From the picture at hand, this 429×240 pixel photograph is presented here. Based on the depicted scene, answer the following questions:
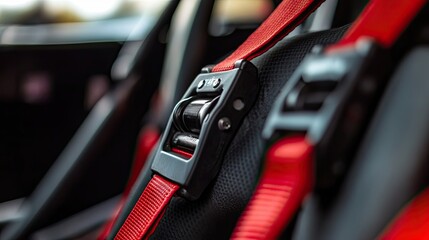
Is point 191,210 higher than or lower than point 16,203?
higher

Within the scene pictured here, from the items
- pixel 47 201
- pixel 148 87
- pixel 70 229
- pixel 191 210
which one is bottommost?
pixel 70 229

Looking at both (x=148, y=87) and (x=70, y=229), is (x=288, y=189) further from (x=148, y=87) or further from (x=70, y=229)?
(x=70, y=229)

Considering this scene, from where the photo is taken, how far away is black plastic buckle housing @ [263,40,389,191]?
37 cm

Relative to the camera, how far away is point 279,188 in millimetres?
400

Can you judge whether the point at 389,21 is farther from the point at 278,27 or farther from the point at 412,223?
the point at 278,27

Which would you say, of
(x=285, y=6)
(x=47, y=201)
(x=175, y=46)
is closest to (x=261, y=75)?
(x=285, y=6)

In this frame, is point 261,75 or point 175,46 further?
point 175,46

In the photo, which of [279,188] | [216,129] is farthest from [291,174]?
[216,129]

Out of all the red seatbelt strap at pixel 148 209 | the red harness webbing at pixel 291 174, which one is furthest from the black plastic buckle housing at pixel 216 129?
the red harness webbing at pixel 291 174

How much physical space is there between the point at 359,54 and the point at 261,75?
11.3 inches

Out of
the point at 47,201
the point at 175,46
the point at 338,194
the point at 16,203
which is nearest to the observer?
the point at 338,194

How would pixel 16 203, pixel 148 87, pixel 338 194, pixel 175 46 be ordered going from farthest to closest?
pixel 16 203
pixel 148 87
pixel 175 46
pixel 338 194

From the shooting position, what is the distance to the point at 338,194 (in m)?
0.38

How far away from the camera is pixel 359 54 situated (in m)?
0.39
